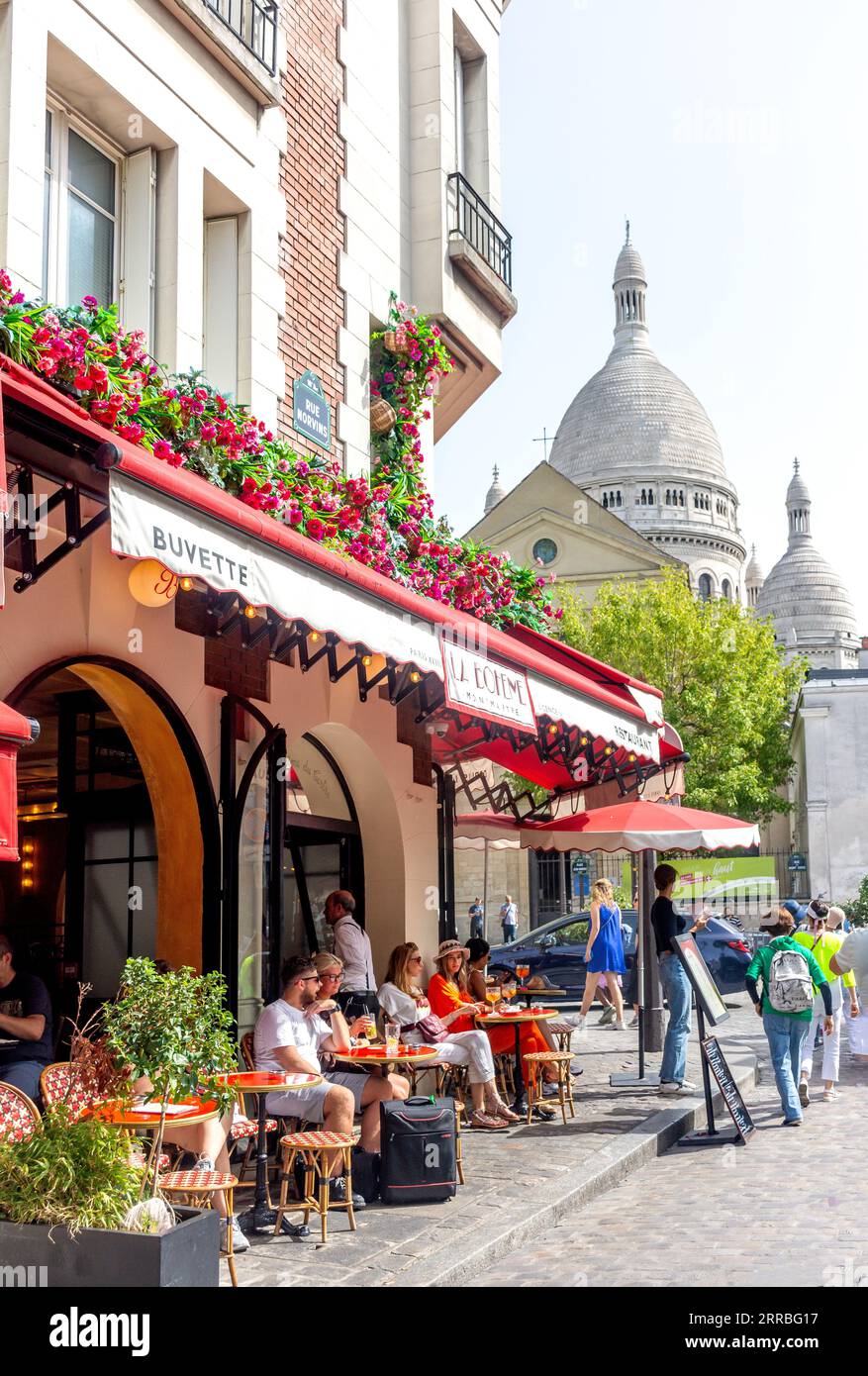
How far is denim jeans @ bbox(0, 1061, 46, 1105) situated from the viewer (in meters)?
6.97

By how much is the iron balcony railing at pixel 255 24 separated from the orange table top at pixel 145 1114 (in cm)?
795

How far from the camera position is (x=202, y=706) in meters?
9.44

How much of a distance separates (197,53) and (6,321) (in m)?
4.36

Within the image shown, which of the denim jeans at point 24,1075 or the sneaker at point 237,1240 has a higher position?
the denim jeans at point 24,1075

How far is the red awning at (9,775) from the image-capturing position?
4.98m

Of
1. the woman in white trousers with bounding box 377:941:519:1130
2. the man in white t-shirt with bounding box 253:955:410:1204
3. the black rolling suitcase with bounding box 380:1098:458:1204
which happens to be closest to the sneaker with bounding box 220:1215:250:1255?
the man in white t-shirt with bounding box 253:955:410:1204

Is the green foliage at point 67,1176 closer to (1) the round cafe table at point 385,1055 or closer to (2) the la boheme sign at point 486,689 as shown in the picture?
(1) the round cafe table at point 385,1055

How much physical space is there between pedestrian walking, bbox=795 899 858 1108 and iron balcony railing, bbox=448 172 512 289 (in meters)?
7.71

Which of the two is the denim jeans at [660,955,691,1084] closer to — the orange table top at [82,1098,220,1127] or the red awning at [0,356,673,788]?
the red awning at [0,356,673,788]

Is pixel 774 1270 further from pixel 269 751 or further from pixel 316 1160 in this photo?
pixel 269 751

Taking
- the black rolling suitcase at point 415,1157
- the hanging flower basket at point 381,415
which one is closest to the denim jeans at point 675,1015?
the black rolling suitcase at point 415,1157

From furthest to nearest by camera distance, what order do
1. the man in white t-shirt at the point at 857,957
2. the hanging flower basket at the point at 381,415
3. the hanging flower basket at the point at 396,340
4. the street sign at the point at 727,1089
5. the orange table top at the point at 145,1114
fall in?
the hanging flower basket at the point at 396,340 → the hanging flower basket at the point at 381,415 → the man in white t-shirt at the point at 857,957 → the street sign at the point at 727,1089 → the orange table top at the point at 145,1114

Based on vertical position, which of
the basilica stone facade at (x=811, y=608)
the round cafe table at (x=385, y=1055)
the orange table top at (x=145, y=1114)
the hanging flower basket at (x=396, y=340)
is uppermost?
the basilica stone facade at (x=811, y=608)

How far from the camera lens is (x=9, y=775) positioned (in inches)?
199
